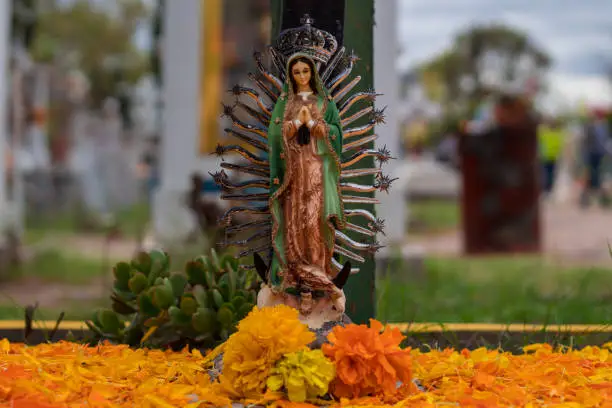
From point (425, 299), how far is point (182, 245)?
5.74ft

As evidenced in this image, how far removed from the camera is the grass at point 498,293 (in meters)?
4.39

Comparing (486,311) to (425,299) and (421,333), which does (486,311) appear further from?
(421,333)

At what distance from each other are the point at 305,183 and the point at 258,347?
55 centimetres

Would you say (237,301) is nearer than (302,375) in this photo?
No

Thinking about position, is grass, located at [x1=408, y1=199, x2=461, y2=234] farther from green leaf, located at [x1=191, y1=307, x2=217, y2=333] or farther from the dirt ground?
A: green leaf, located at [x1=191, y1=307, x2=217, y2=333]

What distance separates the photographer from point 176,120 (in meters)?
7.61

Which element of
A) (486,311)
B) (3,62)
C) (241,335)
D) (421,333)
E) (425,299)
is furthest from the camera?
(3,62)

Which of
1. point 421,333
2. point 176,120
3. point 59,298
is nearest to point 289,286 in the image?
point 421,333

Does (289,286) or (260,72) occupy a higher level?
(260,72)

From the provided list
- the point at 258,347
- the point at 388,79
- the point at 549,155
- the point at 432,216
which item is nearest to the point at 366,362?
the point at 258,347

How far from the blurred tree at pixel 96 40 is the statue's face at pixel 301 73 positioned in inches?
1237

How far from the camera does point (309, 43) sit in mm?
2775

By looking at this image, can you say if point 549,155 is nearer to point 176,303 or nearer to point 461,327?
point 461,327

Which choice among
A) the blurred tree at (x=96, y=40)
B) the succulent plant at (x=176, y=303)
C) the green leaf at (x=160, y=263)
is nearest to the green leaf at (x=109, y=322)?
the succulent plant at (x=176, y=303)
